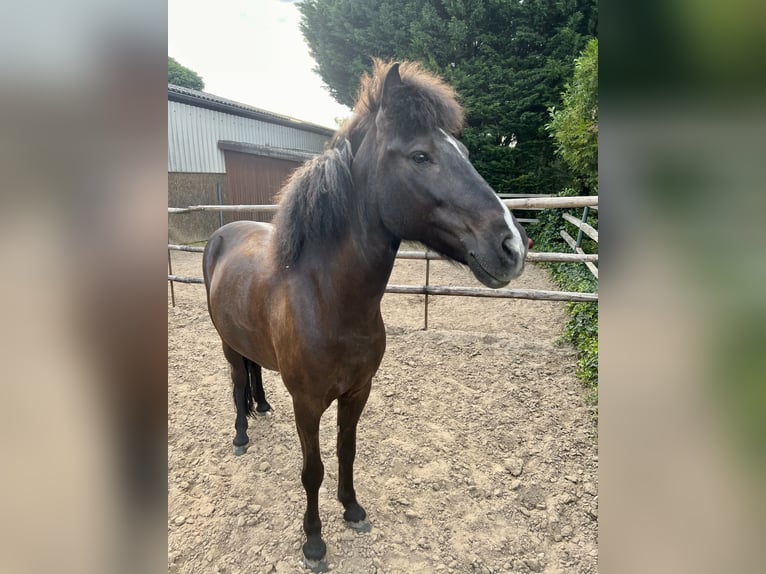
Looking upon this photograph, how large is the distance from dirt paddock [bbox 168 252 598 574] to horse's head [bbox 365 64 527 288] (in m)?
0.23

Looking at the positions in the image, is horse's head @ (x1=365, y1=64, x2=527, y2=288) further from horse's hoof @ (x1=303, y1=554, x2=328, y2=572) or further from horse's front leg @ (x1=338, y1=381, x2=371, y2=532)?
horse's hoof @ (x1=303, y1=554, x2=328, y2=572)

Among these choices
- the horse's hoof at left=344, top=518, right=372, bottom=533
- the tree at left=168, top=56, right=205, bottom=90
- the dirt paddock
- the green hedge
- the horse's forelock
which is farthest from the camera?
the tree at left=168, top=56, right=205, bottom=90

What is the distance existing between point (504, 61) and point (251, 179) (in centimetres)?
812

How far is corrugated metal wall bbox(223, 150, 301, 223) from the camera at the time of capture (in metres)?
11.5

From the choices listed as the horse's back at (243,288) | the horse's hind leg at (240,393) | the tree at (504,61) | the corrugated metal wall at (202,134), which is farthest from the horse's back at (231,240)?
the tree at (504,61)

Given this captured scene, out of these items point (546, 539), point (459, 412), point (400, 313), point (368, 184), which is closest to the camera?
point (368, 184)

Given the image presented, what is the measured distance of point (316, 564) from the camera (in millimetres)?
1897

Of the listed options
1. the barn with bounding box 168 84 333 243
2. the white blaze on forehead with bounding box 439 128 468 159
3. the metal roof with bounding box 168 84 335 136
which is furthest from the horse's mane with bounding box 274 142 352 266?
the barn with bounding box 168 84 333 243
